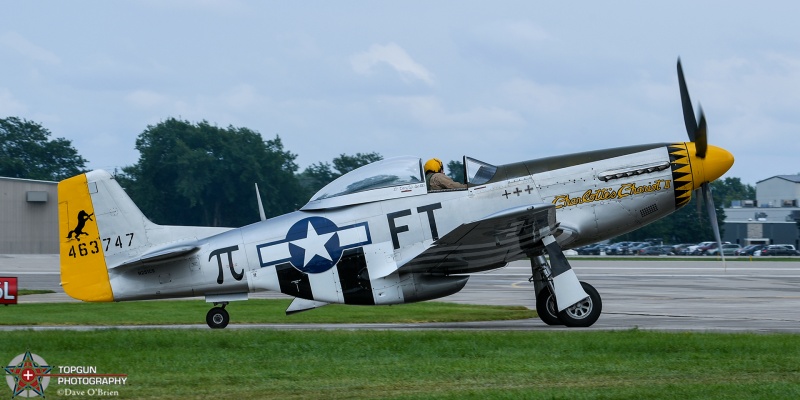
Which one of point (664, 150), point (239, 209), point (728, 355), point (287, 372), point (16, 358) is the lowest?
point (728, 355)

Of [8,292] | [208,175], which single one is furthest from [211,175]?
[8,292]

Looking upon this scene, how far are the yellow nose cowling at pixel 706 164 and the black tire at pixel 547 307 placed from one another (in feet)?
8.76

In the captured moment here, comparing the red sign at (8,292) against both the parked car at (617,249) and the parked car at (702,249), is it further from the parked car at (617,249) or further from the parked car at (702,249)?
the parked car at (702,249)

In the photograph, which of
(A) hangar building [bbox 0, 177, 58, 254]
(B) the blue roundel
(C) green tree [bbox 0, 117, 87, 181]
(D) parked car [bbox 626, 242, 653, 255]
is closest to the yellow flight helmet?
(B) the blue roundel

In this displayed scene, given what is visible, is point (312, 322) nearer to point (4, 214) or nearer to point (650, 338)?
point (650, 338)

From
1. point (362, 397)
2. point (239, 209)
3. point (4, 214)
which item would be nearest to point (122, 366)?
point (362, 397)

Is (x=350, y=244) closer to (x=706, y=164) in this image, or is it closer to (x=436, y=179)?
(x=436, y=179)

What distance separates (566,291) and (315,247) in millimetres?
3620

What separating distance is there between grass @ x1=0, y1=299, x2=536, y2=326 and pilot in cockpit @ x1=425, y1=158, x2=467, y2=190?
3511mm

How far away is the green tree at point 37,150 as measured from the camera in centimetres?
9394

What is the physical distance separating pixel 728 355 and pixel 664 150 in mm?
4559

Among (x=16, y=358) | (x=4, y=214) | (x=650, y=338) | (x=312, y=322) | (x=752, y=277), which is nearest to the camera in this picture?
(x=16, y=358)

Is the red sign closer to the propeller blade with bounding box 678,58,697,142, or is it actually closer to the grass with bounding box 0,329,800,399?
the grass with bounding box 0,329,800,399

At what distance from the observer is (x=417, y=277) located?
14242 millimetres
